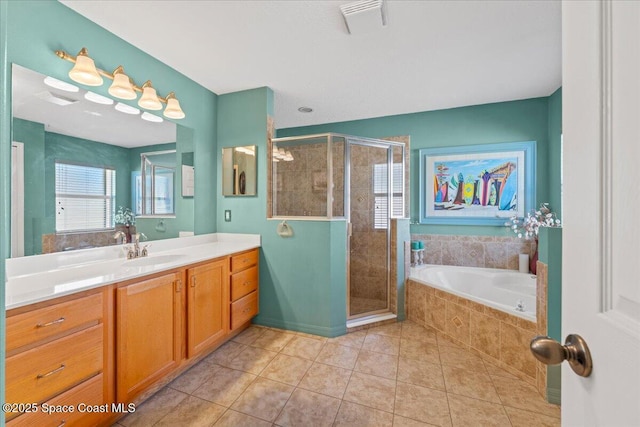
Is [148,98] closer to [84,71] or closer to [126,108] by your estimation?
[126,108]

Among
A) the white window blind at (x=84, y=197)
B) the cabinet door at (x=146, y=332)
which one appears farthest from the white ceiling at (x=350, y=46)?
the cabinet door at (x=146, y=332)

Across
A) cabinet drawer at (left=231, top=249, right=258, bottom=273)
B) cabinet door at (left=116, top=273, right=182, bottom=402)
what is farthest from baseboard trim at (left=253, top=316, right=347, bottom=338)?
cabinet door at (left=116, top=273, right=182, bottom=402)

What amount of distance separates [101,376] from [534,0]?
3186 millimetres

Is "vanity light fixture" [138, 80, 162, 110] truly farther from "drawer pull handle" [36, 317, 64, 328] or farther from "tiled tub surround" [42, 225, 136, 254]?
"drawer pull handle" [36, 317, 64, 328]

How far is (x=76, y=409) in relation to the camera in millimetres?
1238

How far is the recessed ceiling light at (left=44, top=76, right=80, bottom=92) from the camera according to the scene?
63.6 inches

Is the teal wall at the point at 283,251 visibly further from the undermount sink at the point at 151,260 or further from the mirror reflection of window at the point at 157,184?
the undermount sink at the point at 151,260

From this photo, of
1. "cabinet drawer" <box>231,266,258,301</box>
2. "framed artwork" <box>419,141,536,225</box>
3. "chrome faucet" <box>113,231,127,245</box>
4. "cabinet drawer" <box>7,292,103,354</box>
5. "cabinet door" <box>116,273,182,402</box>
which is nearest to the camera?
"cabinet drawer" <box>7,292,103,354</box>

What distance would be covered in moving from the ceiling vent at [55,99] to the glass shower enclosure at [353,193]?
60.9 inches

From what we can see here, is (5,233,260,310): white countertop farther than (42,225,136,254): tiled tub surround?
No

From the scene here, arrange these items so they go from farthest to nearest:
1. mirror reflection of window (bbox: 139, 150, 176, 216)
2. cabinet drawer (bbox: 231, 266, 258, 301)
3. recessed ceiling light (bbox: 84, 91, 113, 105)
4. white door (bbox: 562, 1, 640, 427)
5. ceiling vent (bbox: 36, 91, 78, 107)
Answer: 1. cabinet drawer (bbox: 231, 266, 258, 301)
2. mirror reflection of window (bbox: 139, 150, 176, 216)
3. recessed ceiling light (bbox: 84, 91, 113, 105)
4. ceiling vent (bbox: 36, 91, 78, 107)
5. white door (bbox: 562, 1, 640, 427)

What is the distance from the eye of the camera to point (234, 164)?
283 cm

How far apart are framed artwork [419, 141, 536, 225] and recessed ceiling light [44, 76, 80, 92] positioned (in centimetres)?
Result: 333

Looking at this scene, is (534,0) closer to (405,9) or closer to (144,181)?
(405,9)
